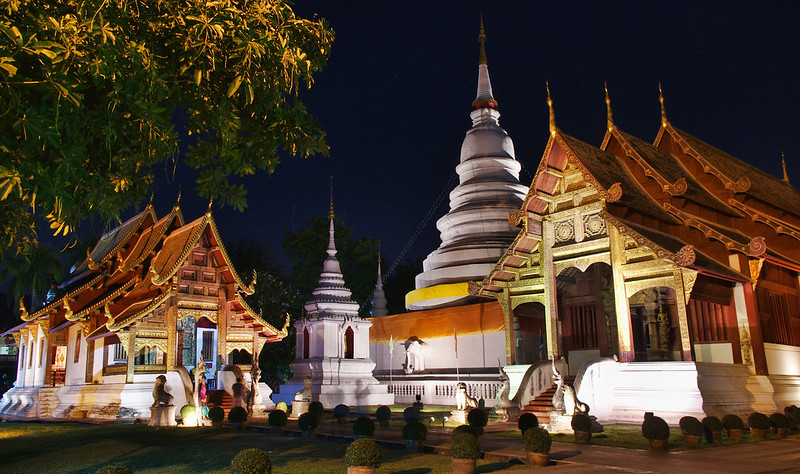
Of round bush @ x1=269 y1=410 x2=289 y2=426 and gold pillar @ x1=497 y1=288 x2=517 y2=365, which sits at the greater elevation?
gold pillar @ x1=497 y1=288 x2=517 y2=365

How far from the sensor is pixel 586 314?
66.9 ft

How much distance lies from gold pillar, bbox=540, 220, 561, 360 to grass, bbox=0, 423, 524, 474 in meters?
7.20

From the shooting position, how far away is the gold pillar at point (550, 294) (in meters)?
17.7

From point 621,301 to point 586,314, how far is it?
170 inches

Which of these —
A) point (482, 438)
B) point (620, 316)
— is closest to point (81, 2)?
point (482, 438)

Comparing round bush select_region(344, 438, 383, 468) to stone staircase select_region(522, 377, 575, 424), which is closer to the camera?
round bush select_region(344, 438, 383, 468)

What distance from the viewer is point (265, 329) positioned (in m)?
22.7

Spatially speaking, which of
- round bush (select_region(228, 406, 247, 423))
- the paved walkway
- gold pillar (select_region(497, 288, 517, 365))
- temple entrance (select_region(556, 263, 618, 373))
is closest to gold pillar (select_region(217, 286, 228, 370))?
round bush (select_region(228, 406, 247, 423))

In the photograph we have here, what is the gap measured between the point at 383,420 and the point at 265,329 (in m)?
7.71

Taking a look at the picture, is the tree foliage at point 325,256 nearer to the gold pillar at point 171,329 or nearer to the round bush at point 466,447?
the gold pillar at point 171,329

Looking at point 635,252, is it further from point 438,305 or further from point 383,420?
point 438,305

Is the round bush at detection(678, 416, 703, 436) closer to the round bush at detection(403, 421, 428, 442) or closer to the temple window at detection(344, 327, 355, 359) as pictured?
the round bush at detection(403, 421, 428, 442)

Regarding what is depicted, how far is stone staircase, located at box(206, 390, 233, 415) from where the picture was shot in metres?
20.3

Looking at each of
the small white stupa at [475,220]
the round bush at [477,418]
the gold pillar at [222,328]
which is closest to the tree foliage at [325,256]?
the small white stupa at [475,220]
